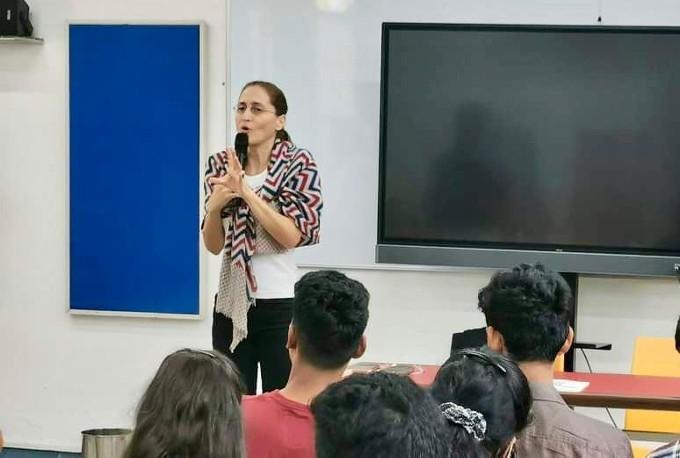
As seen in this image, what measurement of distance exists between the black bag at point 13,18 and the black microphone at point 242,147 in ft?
6.51

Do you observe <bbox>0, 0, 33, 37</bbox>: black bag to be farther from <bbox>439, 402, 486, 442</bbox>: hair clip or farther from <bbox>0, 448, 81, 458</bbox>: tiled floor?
<bbox>439, 402, 486, 442</bbox>: hair clip

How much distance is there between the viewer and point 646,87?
416 centimetres

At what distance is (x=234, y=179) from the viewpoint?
3.16 meters

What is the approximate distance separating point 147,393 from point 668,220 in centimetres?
316

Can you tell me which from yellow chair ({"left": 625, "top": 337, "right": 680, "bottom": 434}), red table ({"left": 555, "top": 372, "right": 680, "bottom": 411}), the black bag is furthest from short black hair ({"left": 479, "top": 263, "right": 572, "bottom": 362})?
the black bag

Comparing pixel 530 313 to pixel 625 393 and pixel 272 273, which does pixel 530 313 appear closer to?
pixel 625 393

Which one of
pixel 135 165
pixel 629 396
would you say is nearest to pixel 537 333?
pixel 629 396

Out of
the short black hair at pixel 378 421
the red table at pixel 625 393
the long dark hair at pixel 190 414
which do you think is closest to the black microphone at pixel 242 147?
the red table at pixel 625 393

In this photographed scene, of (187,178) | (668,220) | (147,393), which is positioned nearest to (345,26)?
(187,178)

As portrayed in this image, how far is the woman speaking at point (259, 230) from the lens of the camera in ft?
10.5

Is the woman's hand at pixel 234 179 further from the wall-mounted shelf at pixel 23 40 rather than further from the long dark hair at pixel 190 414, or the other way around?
the wall-mounted shelf at pixel 23 40

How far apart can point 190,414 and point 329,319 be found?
769 millimetres

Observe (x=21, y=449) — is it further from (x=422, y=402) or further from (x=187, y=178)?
(x=422, y=402)

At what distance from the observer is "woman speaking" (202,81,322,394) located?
10.5 ft
